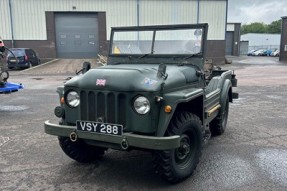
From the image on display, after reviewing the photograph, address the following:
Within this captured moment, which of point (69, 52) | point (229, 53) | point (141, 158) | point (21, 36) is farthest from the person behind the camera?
point (229, 53)

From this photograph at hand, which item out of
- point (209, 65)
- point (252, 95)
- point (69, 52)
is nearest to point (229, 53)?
point (69, 52)

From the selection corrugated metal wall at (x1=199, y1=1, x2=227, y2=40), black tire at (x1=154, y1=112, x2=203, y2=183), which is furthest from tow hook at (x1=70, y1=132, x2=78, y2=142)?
corrugated metal wall at (x1=199, y1=1, x2=227, y2=40)

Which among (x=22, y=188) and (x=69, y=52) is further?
(x=69, y=52)

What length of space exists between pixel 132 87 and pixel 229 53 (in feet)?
171

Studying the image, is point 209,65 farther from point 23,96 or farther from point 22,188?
point 23,96

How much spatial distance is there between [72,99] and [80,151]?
888 millimetres

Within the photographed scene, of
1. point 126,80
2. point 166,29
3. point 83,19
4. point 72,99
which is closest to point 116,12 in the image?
point 83,19

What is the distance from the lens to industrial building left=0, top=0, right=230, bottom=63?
2806cm

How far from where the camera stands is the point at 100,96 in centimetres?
371

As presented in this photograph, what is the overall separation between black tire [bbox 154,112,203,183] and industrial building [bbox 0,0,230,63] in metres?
25.6

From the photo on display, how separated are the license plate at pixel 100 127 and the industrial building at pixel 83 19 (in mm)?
25877

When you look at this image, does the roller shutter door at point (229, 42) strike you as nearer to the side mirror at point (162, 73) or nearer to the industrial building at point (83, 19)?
the industrial building at point (83, 19)

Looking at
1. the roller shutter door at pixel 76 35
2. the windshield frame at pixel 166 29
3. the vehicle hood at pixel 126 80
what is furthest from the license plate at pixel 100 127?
the roller shutter door at pixel 76 35

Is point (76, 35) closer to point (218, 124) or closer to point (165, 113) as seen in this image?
point (218, 124)
